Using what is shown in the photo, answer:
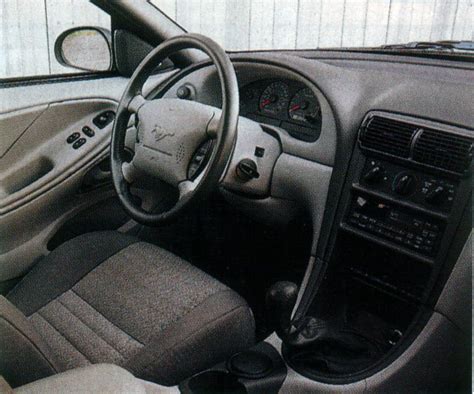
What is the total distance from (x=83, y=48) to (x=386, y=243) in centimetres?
111

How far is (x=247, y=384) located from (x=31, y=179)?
0.86 m

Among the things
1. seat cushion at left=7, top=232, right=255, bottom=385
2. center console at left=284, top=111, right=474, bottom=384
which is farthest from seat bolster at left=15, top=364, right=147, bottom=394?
center console at left=284, top=111, right=474, bottom=384

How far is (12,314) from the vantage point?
0.72m

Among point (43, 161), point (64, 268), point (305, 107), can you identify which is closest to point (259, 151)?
point (305, 107)

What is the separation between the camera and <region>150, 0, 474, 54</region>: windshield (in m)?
2.01

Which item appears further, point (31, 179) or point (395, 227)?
point (31, 179)

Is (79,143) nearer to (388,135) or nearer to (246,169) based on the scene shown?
(246,169)

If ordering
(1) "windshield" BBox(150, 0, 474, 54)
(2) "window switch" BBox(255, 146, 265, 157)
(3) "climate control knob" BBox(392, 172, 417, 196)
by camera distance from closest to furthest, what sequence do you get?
(3) "climate control knob" BBox(392, 172, 417, 196) < (2) "window switch" BBox(255, 146, 265, 157) < (1) "windshield" BBox(150, 0, 474, 54)

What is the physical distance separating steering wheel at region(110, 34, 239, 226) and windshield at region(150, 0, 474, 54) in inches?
28.2

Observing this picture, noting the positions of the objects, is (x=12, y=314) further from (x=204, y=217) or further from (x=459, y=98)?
(x=204, y=217)

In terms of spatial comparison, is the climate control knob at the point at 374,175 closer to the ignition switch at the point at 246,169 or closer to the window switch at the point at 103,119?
the ignition switch at the point at 246,169

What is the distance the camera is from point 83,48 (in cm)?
179

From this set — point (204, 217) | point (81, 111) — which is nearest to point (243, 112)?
point (204, 217)

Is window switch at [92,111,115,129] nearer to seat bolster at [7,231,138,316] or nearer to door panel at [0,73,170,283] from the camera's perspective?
door panel at [0,73,170,283]
